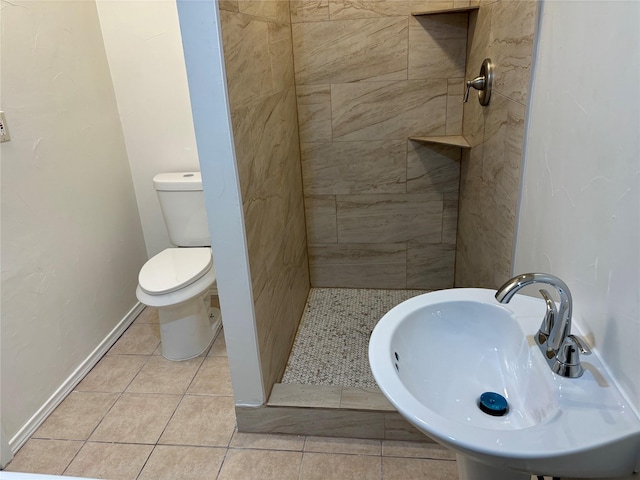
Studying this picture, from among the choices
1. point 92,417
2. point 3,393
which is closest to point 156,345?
point 92,417

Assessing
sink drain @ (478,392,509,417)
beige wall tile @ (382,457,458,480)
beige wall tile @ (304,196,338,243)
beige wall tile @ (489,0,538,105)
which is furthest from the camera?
beige wall tile @ (304,196,338,243)

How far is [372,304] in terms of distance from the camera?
2709 mm

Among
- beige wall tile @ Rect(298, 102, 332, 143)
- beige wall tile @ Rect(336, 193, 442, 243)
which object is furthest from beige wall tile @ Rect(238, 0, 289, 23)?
beige wall tile @ Rect(336, 193, 442, 243)

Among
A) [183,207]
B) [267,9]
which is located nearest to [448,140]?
[267,9]

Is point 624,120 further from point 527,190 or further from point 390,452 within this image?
point 390,452

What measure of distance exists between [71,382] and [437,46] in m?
2.33

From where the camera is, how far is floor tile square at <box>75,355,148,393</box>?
7.35 ft

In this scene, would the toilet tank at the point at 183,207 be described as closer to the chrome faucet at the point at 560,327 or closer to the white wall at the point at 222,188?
the white wall at the point at 222,188

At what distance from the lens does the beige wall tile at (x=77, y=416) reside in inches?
77.5

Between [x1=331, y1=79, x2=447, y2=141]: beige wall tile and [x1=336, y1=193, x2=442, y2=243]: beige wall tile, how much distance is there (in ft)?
1.12

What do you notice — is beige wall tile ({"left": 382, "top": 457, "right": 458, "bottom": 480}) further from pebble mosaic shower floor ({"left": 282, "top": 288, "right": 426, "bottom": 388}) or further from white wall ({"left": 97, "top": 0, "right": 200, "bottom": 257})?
white wall ({"left": 97, "top": 0, "right": 200, "bottom": 257})

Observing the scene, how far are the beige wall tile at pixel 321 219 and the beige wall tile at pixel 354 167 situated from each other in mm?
55

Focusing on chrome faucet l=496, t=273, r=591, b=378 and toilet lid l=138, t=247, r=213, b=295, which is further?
toilet lid l=138, t=247, r=213, b=295

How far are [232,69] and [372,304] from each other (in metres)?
A: 1.61
